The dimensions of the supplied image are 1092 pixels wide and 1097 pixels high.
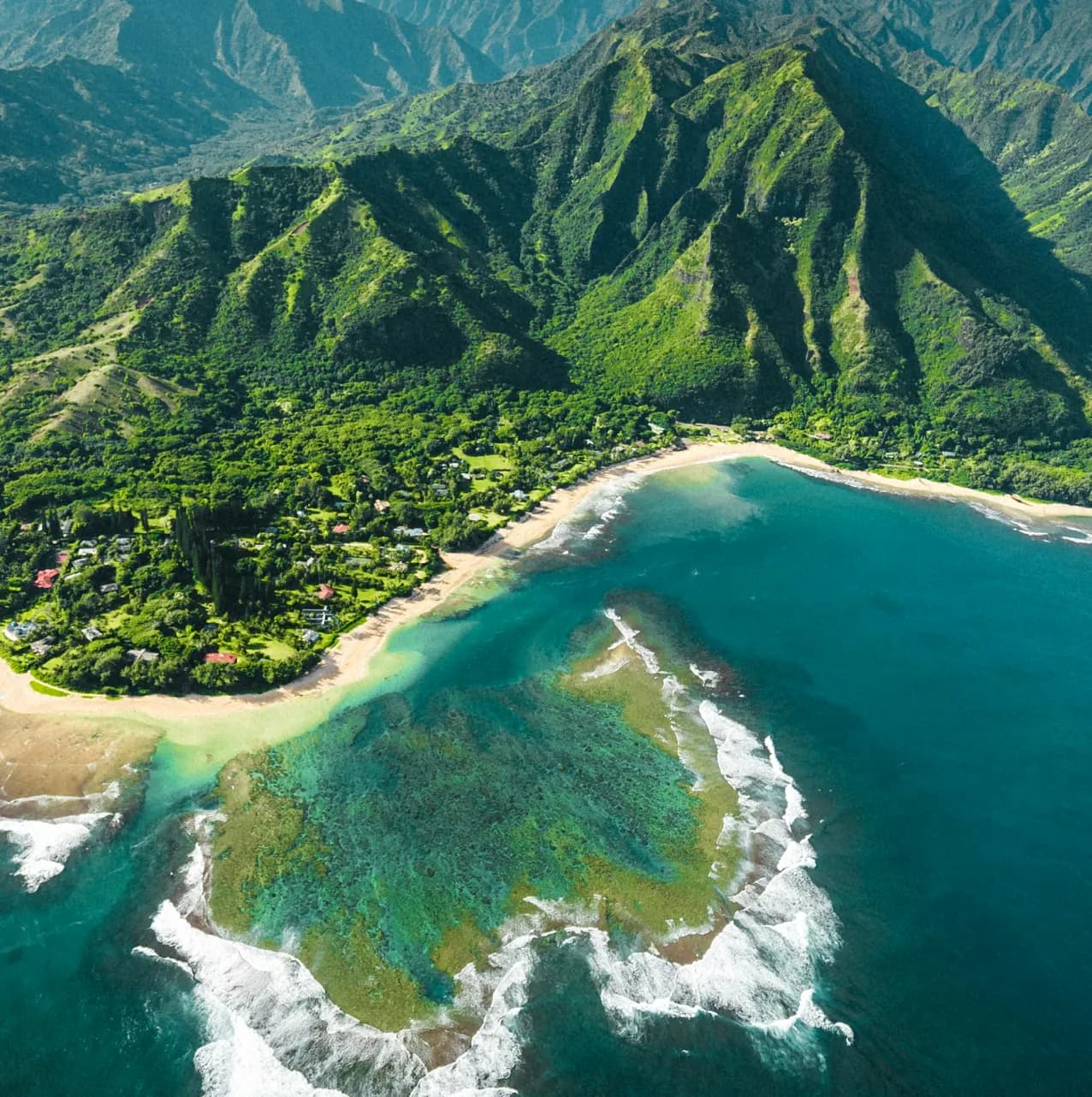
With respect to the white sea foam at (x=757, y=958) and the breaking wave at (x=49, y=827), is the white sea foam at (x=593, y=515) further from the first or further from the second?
the breaking wave at (x=49, y=827)

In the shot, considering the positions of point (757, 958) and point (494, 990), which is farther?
point (757, 958)

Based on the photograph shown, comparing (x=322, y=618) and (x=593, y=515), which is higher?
(x=593, y=515)

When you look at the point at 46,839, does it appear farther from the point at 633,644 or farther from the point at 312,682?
the point at 633,644

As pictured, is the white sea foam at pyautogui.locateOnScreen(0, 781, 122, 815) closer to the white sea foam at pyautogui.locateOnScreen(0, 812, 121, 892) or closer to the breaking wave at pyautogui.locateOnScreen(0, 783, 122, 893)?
the breaking wave at pyautogui.locateOnScreen(0, 783, 122, 893)

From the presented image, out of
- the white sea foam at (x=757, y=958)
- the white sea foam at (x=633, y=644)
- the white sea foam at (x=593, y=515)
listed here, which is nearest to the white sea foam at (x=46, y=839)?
the white sea foam at (x=757, y=958)

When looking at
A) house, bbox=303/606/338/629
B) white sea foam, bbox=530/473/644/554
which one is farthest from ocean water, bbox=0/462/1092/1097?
white sea foam, bbox=530/473/644/554

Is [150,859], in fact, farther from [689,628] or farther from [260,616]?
[689,628]

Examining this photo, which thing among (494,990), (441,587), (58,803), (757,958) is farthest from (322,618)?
(757,958)
